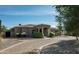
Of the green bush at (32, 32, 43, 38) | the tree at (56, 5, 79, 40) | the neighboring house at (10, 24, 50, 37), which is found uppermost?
the tree at (56, 5, 79, 40)

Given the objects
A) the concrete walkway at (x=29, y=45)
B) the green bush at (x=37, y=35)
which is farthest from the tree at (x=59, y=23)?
the green bush at (x=37, y=35)

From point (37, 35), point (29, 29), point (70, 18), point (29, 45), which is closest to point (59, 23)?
point (70, 18)

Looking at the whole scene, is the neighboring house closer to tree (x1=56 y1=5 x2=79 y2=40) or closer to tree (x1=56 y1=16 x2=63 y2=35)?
tree (x1=56 y1=16 x2=63 y2=35)

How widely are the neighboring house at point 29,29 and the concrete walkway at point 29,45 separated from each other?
0.54 feet

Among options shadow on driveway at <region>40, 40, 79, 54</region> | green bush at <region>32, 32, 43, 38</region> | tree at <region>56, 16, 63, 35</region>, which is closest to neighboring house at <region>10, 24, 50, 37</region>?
green bush at <region>32, 32, 43, 38</region>

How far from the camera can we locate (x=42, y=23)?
5.85 metres

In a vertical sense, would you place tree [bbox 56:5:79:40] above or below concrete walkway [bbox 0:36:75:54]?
above

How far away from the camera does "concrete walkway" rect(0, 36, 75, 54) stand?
5910mm

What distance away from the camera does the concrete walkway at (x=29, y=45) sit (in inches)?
233

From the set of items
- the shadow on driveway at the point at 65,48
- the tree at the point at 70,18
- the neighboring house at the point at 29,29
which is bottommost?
the shadow on driveway at the point at 65,48

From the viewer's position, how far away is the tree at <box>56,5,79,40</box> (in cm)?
588

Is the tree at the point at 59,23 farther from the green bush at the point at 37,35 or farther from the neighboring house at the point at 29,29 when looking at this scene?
the green bush at the point at 37,35

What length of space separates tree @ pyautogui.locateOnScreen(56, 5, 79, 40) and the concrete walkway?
0.20 meters
